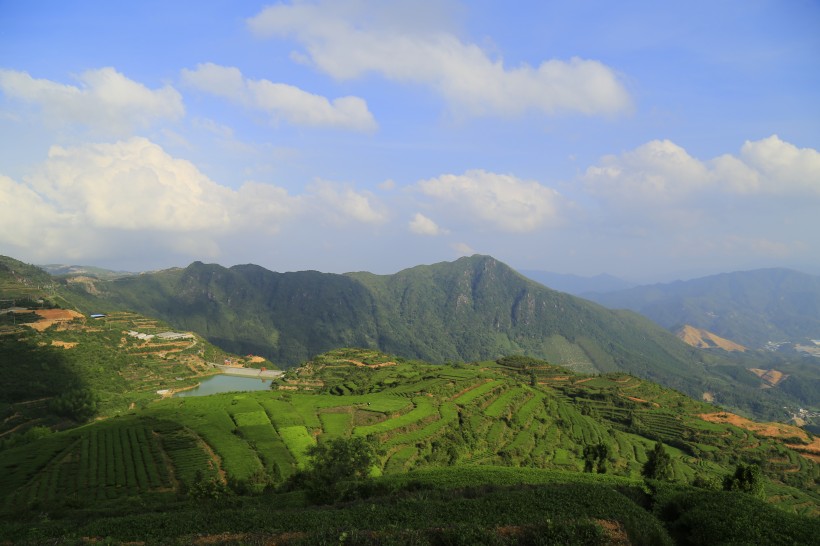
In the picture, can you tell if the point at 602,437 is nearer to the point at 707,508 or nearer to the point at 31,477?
the point at 707,508

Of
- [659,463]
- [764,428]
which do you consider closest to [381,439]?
[659,463]

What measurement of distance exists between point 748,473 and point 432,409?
45002mm

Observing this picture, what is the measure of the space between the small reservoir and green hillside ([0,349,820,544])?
31.2 feet

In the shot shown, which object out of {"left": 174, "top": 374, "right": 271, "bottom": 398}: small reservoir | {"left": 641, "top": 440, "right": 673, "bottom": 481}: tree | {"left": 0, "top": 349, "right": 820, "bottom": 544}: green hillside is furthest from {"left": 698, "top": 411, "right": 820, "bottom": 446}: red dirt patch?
{"left": 174, "top": 374, "right": 271, "bottom": 398}: small reservoir

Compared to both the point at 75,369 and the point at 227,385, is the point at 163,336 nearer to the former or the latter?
the point at 227,385

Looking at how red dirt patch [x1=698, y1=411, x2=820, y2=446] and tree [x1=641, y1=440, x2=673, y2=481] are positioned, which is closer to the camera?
tree [x1=641, y1=440, x2=673, y2=481]

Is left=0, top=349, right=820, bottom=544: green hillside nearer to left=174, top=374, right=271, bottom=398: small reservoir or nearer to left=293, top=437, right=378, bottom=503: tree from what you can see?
left=293, top=437, right=378, bottom=503: tree

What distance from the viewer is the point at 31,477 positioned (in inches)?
1907

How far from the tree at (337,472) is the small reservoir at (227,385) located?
8633cm

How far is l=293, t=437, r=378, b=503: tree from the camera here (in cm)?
3394

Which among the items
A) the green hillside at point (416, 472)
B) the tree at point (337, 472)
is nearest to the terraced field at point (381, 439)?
the green hillside at point (416, 472)

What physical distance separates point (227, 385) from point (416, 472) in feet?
350

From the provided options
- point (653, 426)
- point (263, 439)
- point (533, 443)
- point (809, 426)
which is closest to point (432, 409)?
point (533, 443)

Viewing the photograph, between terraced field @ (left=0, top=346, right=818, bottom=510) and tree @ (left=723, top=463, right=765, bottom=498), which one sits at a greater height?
tree @ (left=723, top=463, right=765, bottom=498)
